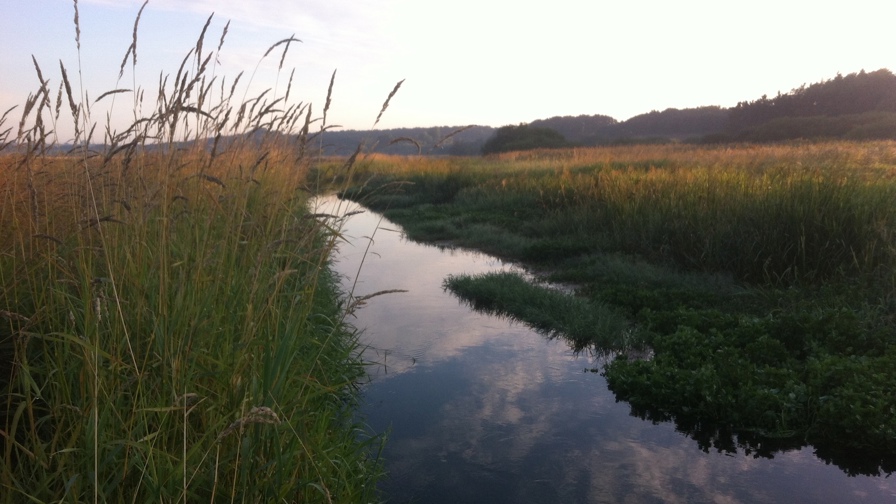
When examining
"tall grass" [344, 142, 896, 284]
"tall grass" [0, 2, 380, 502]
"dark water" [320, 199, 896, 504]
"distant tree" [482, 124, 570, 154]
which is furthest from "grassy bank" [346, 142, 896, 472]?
"distant tree" [482, 124, 570, 154]

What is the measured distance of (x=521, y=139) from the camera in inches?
1580

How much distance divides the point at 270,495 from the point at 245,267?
106 centimetres

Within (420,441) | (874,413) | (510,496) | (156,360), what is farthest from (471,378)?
(156,360)

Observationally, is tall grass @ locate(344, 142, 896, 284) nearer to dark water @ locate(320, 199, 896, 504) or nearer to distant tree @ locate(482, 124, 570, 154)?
dark water @ locate(320, 199, 896, 504)

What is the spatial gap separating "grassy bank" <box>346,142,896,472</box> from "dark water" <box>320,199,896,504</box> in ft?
0.89

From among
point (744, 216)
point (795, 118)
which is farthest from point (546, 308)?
point (795, 118)

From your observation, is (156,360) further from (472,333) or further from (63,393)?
(472,333)

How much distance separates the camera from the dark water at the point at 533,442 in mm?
2936

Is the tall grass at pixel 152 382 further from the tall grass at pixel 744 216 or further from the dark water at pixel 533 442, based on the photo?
the tall grass at pixel 744 216

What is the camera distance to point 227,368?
210 cm

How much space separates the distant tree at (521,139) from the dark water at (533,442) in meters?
34.9

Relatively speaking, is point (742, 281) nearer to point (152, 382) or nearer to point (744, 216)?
point (744, 216)

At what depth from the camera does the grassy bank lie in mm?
3553

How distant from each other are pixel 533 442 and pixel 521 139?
37868 millimetres
